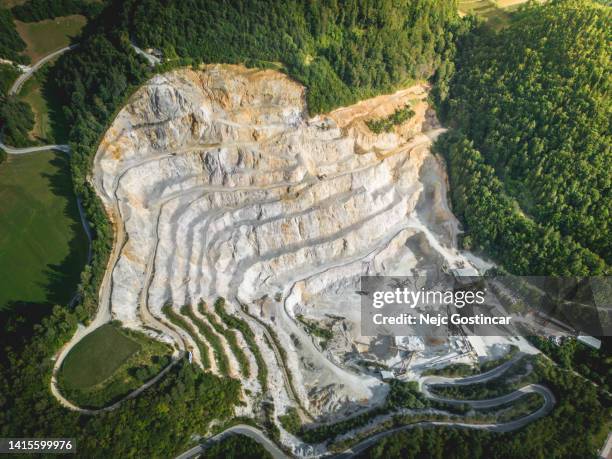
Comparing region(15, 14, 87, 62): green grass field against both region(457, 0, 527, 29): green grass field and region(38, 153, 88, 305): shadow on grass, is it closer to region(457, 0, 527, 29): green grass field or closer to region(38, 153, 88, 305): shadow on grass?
region(38, 153, 88, 305): shadow on grass

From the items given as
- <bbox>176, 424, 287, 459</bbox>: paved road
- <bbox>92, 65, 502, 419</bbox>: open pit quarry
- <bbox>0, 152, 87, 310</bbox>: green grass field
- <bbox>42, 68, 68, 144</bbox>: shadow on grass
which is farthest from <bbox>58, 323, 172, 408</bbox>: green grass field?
<bbox>42, 68, 68, 144</bbox>: shadow on grass

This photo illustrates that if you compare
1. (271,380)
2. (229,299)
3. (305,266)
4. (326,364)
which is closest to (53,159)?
(229,299)

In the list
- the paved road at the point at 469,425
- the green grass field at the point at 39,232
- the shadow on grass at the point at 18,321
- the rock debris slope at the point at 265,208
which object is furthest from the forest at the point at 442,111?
the rock debris slope at the point at 265,208

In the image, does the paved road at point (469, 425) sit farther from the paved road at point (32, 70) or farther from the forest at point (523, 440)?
the paved road at point (32, 70)

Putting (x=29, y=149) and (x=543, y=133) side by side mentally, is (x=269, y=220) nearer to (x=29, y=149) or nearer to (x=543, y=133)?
(x=29, y=149)

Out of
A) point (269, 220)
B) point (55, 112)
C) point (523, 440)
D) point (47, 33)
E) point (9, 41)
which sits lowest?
point (523, 440)

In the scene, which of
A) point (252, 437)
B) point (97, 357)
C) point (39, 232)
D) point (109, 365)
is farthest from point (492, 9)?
point (97, 357)
